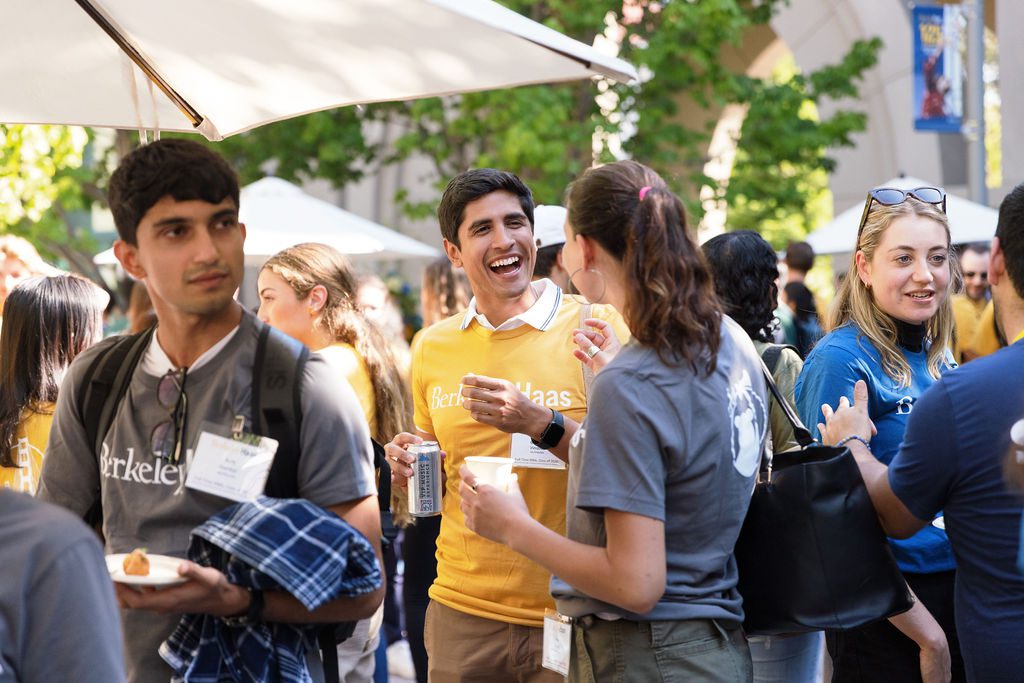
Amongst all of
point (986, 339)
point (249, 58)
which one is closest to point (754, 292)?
point (249, 58)

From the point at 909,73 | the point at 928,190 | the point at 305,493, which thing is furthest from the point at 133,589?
the point at 909,73

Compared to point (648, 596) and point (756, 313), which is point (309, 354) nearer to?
point (648, 596)

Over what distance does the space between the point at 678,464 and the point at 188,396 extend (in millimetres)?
1058

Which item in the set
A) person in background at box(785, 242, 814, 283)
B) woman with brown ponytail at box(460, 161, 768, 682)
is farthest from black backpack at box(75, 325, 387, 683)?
person in background at box(785, 242, 814, 283)

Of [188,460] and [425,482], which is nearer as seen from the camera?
[188,460]

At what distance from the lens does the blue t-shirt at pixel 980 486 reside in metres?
2.80

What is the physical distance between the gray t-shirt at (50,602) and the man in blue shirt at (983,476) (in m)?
1.90

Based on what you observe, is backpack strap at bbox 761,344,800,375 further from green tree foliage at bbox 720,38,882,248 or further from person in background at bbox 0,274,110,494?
green tree foliage at bbox 720,38,882,248

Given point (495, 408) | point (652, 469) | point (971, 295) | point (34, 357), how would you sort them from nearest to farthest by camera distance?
point (652, 469) → point (495, 408) → point (34, 357) → point (971, 295)

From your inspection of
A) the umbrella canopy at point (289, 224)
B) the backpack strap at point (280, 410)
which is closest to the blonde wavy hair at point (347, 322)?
the backpack strap at point (280, 410)

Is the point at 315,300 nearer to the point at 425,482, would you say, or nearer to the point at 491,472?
the point at 425,482

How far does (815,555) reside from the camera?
2.96m

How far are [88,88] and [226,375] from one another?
208 centimetres

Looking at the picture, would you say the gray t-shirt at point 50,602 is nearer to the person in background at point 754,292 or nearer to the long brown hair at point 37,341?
the long brown hair at point 37,341
